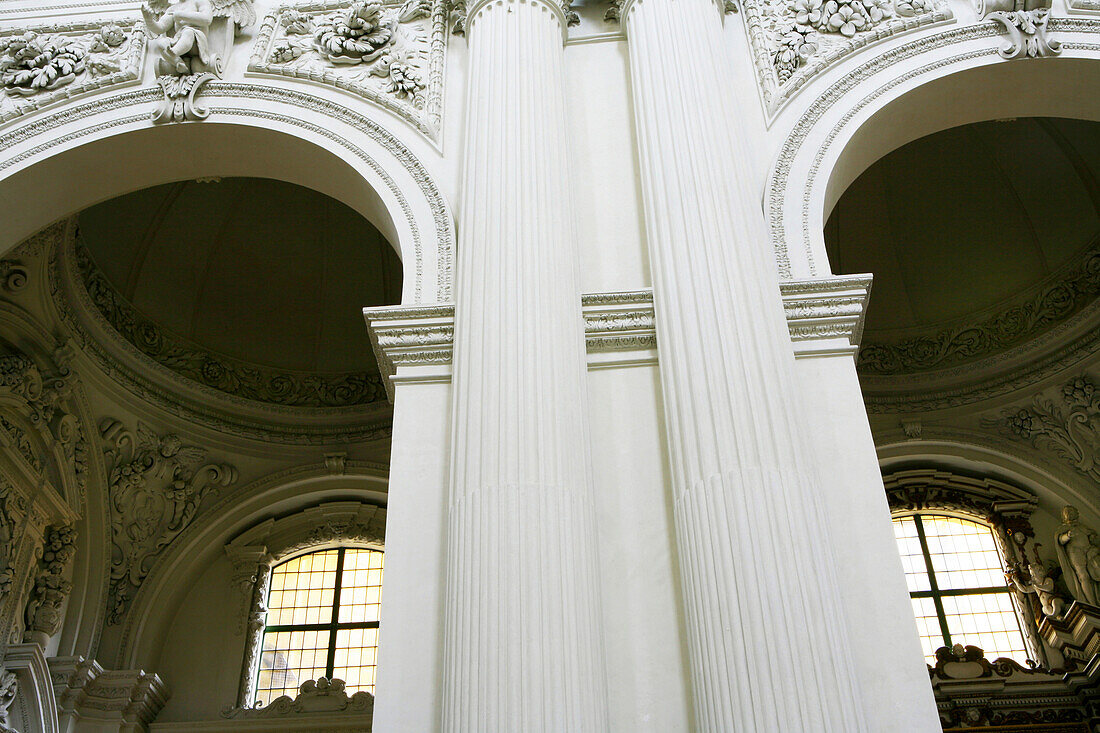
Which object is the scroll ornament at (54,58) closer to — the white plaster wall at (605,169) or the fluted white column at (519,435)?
the fluted white column at (519,435)

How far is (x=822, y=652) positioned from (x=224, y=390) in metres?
8.91

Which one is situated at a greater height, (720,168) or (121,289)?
(121,289)

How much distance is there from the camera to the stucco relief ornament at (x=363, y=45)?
20.5 ft

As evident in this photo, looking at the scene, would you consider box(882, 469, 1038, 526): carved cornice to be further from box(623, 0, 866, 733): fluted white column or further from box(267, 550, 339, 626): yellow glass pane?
box(623, 0, 866, 733): fluted white column

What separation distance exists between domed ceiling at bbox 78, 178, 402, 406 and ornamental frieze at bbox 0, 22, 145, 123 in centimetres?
397

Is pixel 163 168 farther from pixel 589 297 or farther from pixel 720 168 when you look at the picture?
pixel 720 168

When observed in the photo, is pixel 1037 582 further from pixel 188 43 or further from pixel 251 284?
pixel 251 284

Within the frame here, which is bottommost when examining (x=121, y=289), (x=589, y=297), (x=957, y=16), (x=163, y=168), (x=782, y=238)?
(x=589, y=297)

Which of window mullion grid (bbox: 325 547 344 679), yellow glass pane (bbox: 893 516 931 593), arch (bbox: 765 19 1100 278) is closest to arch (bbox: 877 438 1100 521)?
yellow glass pane (bbox: 893 516 931 593)

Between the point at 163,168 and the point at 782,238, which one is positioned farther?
the point at 163,168

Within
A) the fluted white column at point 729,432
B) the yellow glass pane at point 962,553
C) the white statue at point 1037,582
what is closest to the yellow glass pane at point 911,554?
the yellow glass pane at point 962,553

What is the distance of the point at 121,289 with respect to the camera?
10664 millimetres

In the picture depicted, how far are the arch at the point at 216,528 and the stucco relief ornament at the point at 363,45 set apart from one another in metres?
5.52

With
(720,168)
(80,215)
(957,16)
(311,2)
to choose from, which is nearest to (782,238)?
(720,168)
